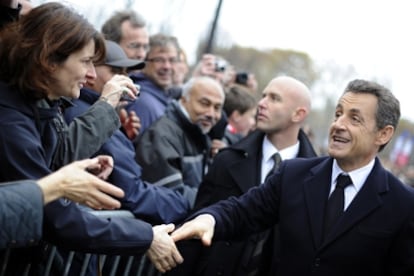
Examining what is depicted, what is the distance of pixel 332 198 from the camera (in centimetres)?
377

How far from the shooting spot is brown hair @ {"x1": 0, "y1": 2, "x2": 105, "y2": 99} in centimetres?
302

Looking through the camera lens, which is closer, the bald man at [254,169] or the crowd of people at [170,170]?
the crowd of people at [170,170]

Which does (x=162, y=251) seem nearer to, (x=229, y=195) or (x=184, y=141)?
(x=229, y=195)

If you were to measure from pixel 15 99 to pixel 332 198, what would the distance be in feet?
6.14

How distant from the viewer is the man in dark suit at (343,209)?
3521 millimetres

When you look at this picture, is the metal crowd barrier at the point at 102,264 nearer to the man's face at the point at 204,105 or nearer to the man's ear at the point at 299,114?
the man's face at the point at 204,105

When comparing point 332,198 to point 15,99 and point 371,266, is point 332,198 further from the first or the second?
point 15,99

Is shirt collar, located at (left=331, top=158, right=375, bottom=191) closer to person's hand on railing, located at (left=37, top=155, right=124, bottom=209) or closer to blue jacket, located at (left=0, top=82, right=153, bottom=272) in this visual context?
blue jacket, located at (left=0, top=82, right=153, bottom=272)

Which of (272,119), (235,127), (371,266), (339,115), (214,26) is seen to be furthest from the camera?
(214,26)

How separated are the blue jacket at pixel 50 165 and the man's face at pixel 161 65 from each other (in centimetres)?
263

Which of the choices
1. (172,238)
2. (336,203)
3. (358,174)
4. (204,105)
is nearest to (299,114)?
(204,105)

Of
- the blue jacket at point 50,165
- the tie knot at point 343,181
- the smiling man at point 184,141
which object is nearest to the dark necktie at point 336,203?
the tie knot at point 343,181

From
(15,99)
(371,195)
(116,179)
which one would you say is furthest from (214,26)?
(15,99)

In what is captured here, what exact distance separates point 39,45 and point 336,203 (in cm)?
186
